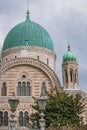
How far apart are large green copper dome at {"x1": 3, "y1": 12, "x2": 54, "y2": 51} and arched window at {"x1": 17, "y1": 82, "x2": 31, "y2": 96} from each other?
5.67 meters

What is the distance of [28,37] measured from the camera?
40.6 m

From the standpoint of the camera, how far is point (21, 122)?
3469cm

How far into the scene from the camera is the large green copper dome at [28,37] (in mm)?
40469

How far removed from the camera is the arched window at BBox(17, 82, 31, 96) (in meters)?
36.3

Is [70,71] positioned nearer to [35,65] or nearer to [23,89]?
[35,65]

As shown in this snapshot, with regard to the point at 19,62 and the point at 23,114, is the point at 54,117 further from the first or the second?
the point at 19,62

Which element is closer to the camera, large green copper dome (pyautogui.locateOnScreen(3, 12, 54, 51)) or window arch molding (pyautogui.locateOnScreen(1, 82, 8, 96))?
window arch molding (pyautogui.locateOnScreen(1, 82, 8, 96))

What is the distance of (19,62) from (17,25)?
765 centimetres

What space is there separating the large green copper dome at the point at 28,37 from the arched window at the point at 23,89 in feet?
18.6

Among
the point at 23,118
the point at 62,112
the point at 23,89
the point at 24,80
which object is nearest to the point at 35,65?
the point at 24,80

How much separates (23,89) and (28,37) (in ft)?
23.3

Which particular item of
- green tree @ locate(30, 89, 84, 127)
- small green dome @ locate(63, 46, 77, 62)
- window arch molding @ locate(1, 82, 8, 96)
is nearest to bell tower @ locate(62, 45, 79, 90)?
small green dome @ locate(63, 46, 77, 62)

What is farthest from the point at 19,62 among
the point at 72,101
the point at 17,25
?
the point at 72,101

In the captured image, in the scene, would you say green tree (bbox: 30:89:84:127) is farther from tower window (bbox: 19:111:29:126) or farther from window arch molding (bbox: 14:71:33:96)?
window arch molding (bbox: 14:71:33:96)
